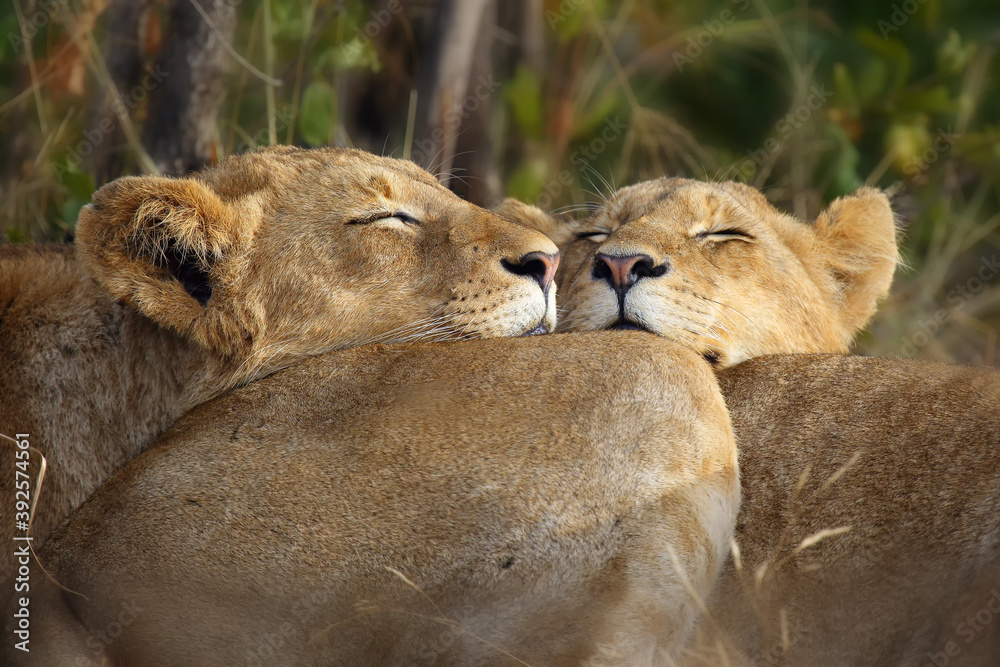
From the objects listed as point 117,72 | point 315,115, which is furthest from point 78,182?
point 315,115


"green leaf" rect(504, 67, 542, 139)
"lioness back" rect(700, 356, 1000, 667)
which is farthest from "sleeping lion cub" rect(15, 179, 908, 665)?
"green leaf" rect(504, 67, 542, 139)

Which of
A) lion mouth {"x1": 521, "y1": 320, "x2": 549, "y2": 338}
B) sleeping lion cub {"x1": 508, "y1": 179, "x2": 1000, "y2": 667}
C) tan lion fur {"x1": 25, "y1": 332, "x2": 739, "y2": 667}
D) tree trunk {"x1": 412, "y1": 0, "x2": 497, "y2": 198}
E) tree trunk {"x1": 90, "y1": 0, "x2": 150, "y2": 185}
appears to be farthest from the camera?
tree trunk {"x1": 412, "y1": 0, "x2": 497, "y2": 198}

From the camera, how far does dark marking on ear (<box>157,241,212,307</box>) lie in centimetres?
341

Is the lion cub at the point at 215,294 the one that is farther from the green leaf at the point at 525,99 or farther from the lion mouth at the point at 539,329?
the green leaf at the point at 525,99

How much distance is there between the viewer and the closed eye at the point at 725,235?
3.97 meters

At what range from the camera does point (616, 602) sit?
2.72m

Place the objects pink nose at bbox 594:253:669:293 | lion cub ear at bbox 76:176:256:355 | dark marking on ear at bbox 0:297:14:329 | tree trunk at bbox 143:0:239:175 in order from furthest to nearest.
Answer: tree trunk at bbox 143:0:239:175 → pink nose at bbox 594:253:669:293 → dark marking on ear at bbox 0:297:14:329 → lion cub ear at bbox 76:176:256:355

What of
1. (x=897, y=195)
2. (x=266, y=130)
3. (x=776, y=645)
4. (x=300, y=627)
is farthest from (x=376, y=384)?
(x=897, y=195)

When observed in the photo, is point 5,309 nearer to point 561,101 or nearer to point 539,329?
point 539,329

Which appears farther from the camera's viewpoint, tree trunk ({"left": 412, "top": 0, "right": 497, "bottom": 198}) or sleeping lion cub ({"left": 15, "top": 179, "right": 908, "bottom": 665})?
tree trunk ({"left": 412, "top": 0, "right": 497, "bottom": 198})

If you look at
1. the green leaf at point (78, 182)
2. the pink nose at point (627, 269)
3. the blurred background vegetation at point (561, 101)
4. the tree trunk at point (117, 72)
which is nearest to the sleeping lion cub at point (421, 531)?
the pink nose at point (627, 269)

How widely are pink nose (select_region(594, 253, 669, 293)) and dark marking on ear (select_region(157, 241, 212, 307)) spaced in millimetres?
1226

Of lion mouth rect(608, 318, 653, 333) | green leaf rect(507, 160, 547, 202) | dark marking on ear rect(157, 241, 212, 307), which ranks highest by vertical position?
dark marking on ear rect(157, 241, 212, 307)

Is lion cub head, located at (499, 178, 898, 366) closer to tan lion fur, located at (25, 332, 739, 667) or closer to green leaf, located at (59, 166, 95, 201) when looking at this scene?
tan lion fur, located at (25, 332, 739, 667)
